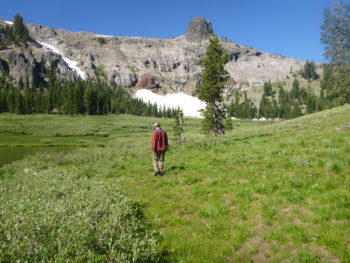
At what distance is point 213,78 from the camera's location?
37.6m

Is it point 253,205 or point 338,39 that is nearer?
point 253,205

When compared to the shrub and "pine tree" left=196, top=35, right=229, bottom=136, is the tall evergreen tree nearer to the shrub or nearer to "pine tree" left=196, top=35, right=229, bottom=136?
"pine tree" left=196, top=35, right=229, bottom=136

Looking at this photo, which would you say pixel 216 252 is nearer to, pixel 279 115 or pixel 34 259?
pixel 34 259

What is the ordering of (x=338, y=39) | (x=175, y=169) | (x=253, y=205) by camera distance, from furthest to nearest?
(x=338, y=39), (x=175, y=169), (x=253, y=205)

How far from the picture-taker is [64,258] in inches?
176

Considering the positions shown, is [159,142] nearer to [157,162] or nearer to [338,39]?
[157,162]

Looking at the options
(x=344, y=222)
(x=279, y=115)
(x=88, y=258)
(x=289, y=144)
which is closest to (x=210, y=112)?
(x=289, y=144)

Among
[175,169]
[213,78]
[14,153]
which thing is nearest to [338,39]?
[213,78]

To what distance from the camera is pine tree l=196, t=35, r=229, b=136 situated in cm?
3694

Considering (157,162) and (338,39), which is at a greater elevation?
(338,39)

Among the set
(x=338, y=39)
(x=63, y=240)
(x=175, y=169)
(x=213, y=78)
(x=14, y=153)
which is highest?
(x=338, y=39)

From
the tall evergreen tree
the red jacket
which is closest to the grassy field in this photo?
Answer: the red jacket

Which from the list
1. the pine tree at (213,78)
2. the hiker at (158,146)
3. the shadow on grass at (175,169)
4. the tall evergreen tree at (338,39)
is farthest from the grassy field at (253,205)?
the tall evergreen tree at (338,39)

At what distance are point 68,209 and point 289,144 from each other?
1695 cm
